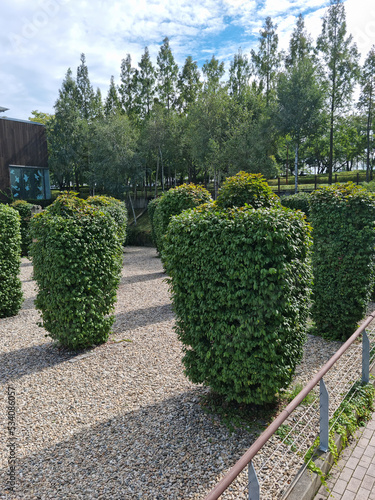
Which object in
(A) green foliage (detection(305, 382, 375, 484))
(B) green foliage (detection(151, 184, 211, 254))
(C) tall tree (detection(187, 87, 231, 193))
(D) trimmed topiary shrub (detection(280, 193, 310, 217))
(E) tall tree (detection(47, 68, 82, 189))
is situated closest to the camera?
(A) green foliage (detection(305, 382, 375, 484))

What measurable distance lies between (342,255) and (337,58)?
1134 inches

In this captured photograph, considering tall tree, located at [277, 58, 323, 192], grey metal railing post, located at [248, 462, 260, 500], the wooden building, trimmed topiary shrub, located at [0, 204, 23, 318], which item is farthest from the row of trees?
grey metal railing post, located at [248, 462, 260, 500]

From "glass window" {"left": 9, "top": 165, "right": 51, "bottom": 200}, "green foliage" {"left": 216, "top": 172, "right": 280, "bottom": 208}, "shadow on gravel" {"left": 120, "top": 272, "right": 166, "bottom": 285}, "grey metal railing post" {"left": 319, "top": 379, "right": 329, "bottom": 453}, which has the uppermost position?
"glass window" {"left": 9, "top": 165, "right": 51, "bottom": 200}

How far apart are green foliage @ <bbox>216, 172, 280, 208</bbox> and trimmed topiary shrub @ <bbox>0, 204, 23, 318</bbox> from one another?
→ 5.71 metres

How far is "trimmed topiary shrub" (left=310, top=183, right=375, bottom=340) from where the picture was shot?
605cm

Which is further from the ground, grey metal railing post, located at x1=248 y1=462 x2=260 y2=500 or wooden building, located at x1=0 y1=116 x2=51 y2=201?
wooden building, located at x1=0 y1=116 x2=51 y2=201

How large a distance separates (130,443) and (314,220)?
478 cm

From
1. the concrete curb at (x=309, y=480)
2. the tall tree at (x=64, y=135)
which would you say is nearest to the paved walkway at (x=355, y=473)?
the concrete curb at (x=309, y=480)

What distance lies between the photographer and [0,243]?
786 cm

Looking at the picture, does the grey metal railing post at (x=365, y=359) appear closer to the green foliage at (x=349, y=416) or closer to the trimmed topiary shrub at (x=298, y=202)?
the green foliage at (x=349, y=416)

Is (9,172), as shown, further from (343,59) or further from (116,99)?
(343,59)

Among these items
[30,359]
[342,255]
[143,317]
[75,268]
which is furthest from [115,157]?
[342,255]

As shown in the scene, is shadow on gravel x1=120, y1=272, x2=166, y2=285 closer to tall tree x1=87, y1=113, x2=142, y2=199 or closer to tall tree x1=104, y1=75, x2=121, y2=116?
tall tree x1=87, y1=113, x2=142, y2=199

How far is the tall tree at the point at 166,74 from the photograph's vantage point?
3716 cm
